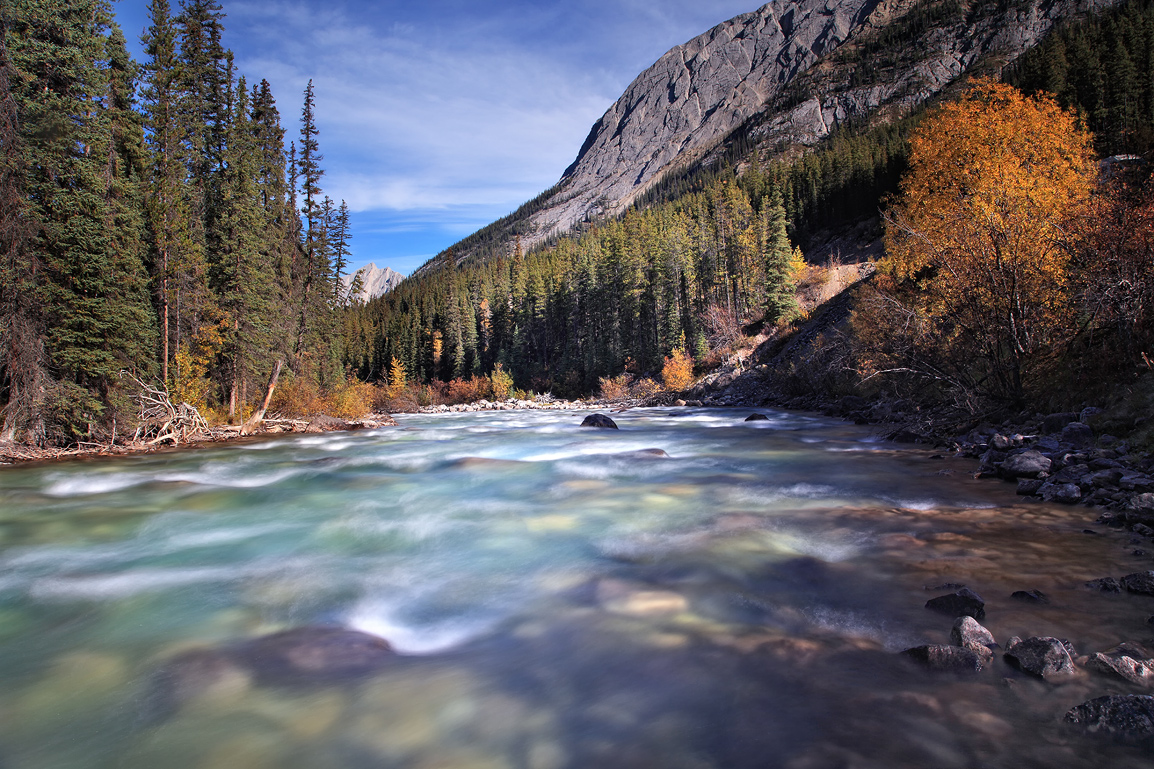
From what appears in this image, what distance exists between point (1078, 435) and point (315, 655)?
10971 millimetres

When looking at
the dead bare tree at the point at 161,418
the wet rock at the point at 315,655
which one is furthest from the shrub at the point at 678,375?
the wet rock at the point at 315,655

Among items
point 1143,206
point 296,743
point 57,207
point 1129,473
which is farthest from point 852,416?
point 57,207

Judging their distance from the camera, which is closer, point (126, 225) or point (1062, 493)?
point (1062, 493)

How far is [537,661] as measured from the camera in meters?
3.75

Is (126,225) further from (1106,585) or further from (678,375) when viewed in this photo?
(678,375)

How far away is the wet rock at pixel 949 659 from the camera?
313 cm

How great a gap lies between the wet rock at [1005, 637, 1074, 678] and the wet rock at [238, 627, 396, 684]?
4.09 meters

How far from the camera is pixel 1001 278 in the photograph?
1049 cm

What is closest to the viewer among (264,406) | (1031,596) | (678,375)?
(1031,596)

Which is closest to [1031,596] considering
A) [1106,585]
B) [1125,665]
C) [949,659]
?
[1106,585]

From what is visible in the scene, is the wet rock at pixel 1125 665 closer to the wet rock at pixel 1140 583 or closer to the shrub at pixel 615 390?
the wet rock at pixel 1140 583

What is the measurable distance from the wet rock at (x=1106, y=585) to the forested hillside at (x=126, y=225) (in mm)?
19649

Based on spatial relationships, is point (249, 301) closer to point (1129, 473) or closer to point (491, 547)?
point (491, 547)

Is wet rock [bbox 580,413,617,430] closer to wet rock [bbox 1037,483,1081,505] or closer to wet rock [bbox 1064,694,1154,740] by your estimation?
wet rock [bbox 1037,483,1081,505]
